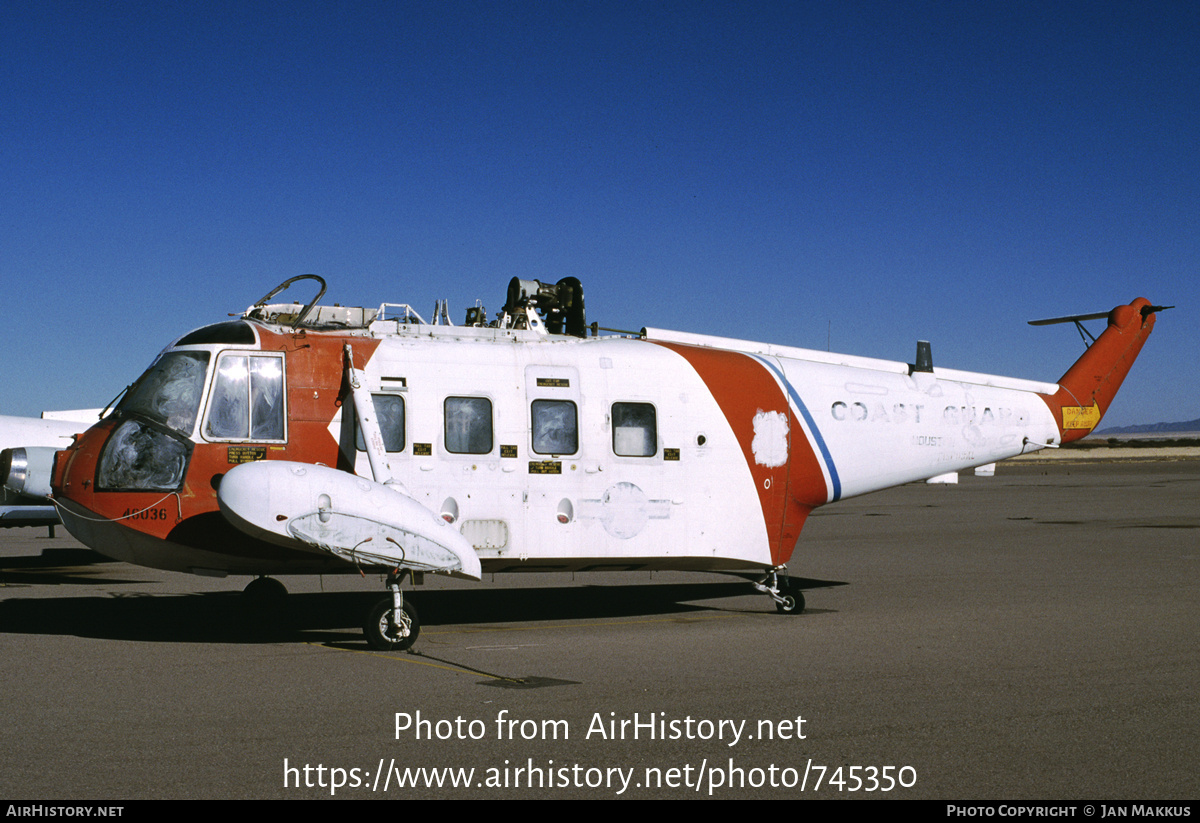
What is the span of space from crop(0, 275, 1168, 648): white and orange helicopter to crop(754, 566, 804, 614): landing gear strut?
0.02 m

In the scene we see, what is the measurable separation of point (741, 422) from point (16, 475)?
12.3 meters

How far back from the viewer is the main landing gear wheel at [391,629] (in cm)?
1024

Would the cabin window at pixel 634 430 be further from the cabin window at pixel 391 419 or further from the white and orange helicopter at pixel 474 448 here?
the cabin window at pixel 391 419

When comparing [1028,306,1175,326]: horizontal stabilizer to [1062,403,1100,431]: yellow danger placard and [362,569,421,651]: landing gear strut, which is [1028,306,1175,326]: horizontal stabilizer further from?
[362,569,421,651]: landing gear strut

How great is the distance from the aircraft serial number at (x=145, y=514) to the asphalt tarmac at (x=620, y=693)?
1.42 metres

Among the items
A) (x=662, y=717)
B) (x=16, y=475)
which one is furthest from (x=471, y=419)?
(x=16, y=475)

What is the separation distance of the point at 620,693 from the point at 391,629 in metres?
3.19

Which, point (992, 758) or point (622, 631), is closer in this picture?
point (992, 758)

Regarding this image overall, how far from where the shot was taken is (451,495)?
11.2m

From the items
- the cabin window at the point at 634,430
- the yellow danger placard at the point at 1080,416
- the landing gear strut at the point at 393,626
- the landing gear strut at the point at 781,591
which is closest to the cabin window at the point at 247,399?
the landing gear strut at the point at 393,626

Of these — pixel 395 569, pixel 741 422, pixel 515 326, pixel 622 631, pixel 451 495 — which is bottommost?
pixel 622 631

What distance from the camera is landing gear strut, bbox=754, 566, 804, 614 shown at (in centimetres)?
1296
